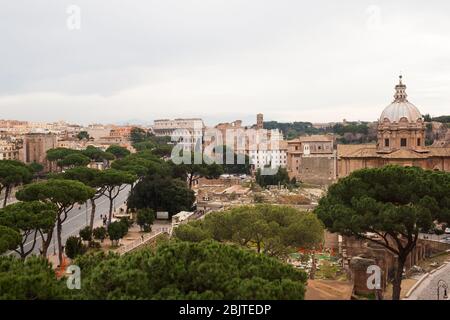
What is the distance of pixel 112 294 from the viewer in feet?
27.5

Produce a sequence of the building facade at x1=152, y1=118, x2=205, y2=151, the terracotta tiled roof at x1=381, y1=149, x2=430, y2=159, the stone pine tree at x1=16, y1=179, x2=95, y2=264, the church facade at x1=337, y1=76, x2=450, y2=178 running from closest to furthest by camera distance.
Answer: the stone pine tree at x1=16, y1=179, x2=95, y2=264, the terracotta tiled roof at x1=381, y1=149, x2=430, y2=159, the church facade at x1=337, y1=76, x2=450, y2=178, the building facade at x1=152, y1=118, x2=205, y2=151

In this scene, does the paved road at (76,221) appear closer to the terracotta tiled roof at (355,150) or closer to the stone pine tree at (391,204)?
the stone pine tree at (391,204)

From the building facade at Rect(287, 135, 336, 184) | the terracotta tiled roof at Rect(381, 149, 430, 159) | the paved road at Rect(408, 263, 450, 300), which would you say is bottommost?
the paved road at Rect(408, 263, 450, 300)

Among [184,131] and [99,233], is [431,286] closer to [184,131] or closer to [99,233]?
[99,233]

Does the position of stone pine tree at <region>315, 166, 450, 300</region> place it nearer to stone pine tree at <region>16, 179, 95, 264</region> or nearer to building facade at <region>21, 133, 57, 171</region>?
stone pine tree at <region>16, 179, 95, 264</region>

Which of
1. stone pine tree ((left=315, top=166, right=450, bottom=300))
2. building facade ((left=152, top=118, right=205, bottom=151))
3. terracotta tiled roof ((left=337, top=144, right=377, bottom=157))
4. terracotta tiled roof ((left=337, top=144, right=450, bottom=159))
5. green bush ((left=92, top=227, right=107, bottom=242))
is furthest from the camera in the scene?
building facade ((left=152, top=118, right=205, bottom=151))

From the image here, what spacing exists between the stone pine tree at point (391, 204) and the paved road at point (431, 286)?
2.24 meters

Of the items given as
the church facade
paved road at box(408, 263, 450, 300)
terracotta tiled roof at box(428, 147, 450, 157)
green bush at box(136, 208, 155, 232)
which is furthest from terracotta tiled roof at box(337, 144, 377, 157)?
green bush at box(136, 208, 155, 232)

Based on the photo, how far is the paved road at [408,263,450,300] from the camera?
16.2 m

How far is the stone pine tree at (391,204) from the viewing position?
13656 millimetres

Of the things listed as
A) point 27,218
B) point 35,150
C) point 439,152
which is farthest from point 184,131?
point 27,218

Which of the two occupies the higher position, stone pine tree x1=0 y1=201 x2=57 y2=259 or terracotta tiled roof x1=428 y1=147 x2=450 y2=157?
terracotta tiled roof x1=428 y1=147 x2=450 y2=157

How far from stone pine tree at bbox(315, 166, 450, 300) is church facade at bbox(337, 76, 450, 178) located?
18451 mm

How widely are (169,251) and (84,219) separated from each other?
2056 cm
